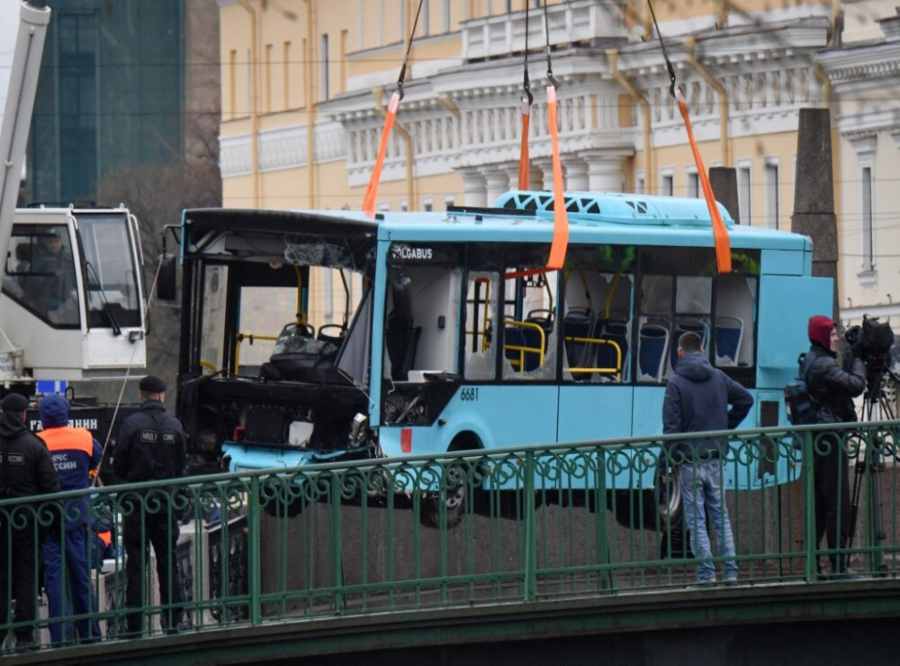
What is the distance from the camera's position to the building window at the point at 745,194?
203 ft

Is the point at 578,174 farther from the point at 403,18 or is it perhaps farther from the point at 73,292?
the point at 73,292

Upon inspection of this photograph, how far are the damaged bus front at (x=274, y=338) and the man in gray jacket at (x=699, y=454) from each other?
5.01 metres

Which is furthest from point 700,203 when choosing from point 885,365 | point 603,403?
point 885,365

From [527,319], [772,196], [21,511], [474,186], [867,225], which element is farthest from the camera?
[474,186]

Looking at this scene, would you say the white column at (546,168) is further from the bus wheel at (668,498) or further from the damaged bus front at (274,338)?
the bus wheel at (668,498)

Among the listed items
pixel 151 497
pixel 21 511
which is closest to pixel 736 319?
pixel 151 497

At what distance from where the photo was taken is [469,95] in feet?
247

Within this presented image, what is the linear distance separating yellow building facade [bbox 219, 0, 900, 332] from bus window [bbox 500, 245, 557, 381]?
77.9 ft

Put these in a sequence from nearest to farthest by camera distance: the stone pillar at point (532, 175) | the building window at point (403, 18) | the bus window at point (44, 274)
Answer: the bus window at point (44, 274), the stone pillar at point (532, 175), the building window at point (403, 18)

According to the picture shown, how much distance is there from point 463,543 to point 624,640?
1082 millimetres

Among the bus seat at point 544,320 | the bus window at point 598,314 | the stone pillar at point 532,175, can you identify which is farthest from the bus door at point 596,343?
the stone pillar at point 532,175

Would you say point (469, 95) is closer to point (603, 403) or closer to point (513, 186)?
point (513, 186)

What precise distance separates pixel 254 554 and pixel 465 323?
233 inches

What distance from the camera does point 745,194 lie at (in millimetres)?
62406
